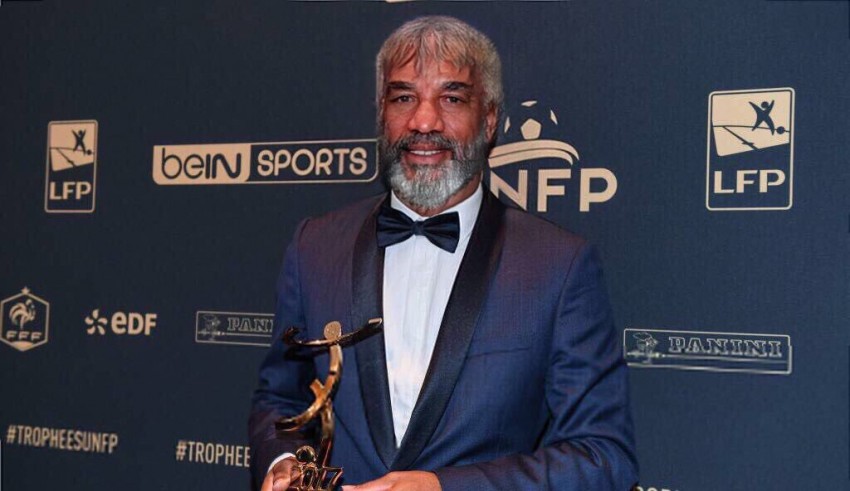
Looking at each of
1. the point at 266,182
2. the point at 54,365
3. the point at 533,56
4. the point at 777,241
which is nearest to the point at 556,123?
the point at 533,56

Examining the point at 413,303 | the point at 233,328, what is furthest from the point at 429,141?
the point at 233,328

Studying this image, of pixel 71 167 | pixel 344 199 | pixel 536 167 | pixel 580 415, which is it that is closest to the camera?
pixel 580 415

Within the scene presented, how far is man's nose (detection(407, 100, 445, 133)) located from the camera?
2197 millimetres

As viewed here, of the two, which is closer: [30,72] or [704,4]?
[704,4]

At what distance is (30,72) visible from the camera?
329cm

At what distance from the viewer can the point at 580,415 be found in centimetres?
206

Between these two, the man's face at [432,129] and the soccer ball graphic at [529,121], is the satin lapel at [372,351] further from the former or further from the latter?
the soccer ball graphic at [529,121]

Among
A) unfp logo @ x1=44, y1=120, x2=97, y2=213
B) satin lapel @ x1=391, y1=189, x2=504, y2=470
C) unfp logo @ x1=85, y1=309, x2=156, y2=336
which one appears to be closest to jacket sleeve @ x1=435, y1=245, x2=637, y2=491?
satin lapel @ x1=391, y1=189, x2=504, y2=470

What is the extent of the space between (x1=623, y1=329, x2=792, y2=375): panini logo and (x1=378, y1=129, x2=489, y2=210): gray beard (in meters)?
0.56

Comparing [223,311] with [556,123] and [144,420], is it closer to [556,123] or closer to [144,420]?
[144,420]

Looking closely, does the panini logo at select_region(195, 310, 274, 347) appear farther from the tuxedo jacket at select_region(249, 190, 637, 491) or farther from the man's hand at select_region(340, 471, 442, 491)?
the man's hand at select_region(340, 471, 442, 491)

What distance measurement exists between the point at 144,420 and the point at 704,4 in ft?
6.52

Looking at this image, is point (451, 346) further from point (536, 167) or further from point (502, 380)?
point (536, 167)

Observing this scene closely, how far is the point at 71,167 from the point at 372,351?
60.0 inches
